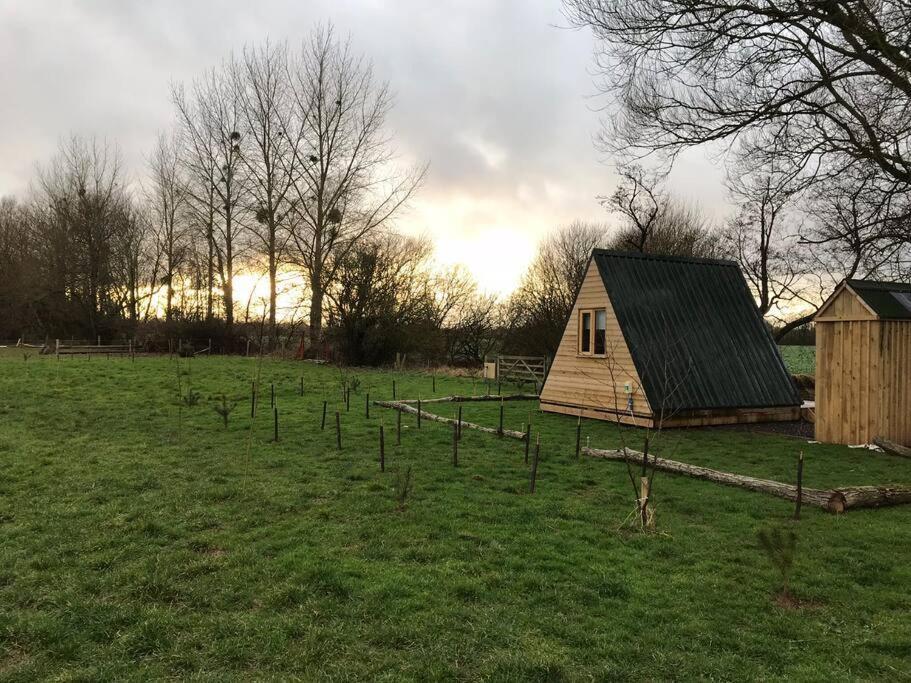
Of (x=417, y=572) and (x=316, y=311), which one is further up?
(x=316, y=311)

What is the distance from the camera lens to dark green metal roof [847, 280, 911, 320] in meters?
11.1

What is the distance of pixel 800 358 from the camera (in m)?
32.7

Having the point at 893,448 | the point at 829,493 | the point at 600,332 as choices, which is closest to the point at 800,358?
the point at 600,332

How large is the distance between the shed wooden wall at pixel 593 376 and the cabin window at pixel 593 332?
0.15 meters

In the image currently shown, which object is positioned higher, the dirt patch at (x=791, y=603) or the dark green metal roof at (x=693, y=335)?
the dark green metal roof at (x=693, y=335)

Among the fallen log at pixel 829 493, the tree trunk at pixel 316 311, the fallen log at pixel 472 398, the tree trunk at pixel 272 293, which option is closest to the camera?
the fallen log at pixel 829 493

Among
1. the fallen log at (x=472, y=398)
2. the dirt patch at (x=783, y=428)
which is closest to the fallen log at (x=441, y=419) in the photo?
the fallen log at (x=472, y=398)

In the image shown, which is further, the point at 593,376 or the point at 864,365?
the point at 593,376

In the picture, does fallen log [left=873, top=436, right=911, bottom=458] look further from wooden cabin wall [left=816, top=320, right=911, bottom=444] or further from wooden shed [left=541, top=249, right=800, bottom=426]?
wooden shed [left=541, top=249, right=800, bottom=426]

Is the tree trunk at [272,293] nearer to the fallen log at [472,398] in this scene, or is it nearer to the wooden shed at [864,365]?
the fallen log at [472,398]

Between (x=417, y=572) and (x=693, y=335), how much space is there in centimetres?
1152

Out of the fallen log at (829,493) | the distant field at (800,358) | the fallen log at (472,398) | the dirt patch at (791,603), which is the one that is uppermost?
the distant field at (800,358)

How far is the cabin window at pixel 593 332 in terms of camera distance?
1424 centimetres

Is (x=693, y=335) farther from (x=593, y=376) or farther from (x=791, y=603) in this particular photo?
(x=791, y=603)
